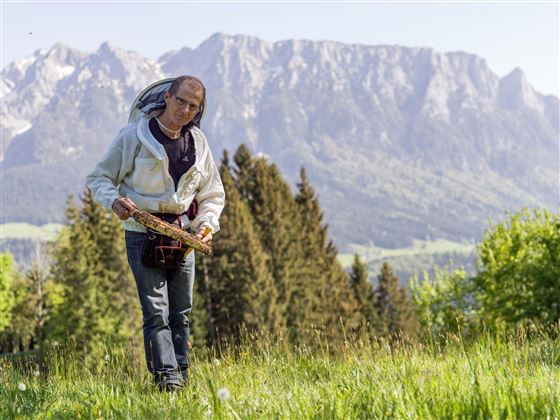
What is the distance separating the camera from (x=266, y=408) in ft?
12.8

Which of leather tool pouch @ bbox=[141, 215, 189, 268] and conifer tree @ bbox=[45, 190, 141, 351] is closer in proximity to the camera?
leather tool pouch @ bbox=[141, 215, 189, 268]

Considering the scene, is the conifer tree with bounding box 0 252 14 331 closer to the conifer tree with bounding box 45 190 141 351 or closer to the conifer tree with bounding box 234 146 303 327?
the conifer tree with bounding box 45 190 141 351

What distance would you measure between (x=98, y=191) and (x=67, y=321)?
4607cm

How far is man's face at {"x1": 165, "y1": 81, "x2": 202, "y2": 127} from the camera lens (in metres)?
6.04

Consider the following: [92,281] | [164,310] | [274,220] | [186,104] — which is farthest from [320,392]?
[274,220]

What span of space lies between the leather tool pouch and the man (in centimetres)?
9

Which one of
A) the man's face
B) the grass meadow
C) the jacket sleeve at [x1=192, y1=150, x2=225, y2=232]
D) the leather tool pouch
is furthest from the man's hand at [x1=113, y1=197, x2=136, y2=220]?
the grass meadow

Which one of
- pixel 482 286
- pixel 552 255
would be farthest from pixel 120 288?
pixel 552 255

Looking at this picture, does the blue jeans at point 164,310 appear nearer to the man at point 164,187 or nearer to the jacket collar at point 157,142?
the man at point 164,187

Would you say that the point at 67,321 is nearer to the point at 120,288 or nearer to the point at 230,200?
the point at 120,288

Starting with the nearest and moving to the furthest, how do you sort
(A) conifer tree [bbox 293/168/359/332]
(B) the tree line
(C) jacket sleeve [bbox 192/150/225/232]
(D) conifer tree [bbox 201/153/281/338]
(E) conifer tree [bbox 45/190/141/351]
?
(C) jacket sleeve [bbox 192/150/225/232], (E) conifer tree [bbox 45/190/141/351], (B) the tree line, (D) conifer tree [bbox 201/153/281/338], (A) conifer tree [bbox 293/168/359/332]

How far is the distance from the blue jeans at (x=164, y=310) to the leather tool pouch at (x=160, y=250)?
0.11 m

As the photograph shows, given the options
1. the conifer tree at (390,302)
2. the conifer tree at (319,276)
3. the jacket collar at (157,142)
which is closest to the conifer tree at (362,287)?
the conifer tree at (319,276)

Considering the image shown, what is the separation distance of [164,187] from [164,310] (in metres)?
1.03
